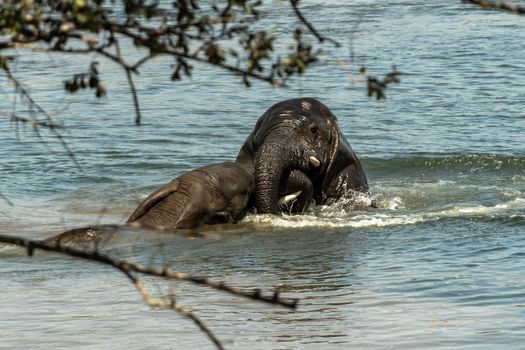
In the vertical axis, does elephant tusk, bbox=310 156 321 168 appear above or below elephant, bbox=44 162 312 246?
above

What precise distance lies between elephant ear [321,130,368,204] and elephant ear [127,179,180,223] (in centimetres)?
202

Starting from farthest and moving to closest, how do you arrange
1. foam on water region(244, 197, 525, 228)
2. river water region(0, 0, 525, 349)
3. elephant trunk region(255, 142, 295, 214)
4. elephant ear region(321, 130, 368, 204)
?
elephant ear region(321, 130, 368, 204), elephant trunk region(255, 142, 295, 214), foam on water region(244, 197, 525, 228), river water region(0, 0, 525, 349)

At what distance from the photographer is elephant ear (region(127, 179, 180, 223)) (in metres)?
11.9

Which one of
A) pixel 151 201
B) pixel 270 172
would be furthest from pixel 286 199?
pixel 151 201

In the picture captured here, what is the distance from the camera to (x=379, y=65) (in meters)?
22.3

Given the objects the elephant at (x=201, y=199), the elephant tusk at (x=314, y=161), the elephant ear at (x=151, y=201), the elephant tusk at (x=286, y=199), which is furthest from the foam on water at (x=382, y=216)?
the elephant ear at (x=151, y=201)

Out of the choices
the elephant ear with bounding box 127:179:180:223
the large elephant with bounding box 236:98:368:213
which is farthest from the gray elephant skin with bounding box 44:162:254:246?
the large elephant with bounding box 236:98:368:213

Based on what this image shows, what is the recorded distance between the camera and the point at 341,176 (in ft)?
44.1

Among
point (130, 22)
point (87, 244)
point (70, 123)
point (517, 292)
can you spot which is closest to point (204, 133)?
point (70, 123)

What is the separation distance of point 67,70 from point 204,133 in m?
6.22

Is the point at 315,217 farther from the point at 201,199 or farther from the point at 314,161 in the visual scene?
the point at 201,199

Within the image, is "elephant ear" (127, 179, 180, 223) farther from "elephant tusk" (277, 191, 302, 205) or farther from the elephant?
"elephant tusk" (277, 191, 302, 205)

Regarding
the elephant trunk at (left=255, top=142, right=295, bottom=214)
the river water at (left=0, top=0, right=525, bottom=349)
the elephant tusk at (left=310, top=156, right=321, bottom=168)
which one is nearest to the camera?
the river water at (left=0, top=0, right=525, bottom=349)

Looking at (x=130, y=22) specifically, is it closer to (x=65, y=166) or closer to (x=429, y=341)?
(x=429, y=341)
